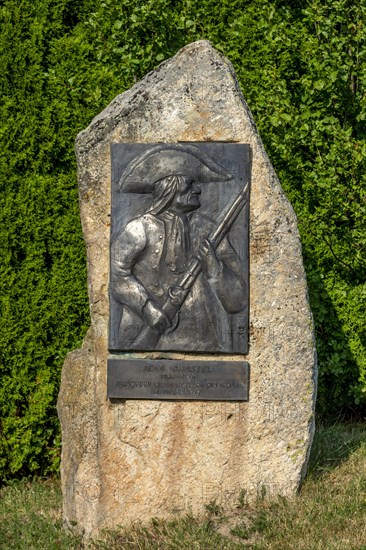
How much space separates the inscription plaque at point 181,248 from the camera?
477 centimetres

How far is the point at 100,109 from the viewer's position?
6.30 m

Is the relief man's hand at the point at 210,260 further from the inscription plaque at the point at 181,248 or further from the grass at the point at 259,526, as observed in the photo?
the grass at the point at 259,526

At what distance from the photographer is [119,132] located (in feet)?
16.0

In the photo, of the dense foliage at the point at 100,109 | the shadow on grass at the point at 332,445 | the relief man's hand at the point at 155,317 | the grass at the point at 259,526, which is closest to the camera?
the grass at the point at 259,526

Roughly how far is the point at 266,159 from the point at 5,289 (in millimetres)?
2213

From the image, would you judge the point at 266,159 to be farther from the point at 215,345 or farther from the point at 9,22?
the point at 9,22

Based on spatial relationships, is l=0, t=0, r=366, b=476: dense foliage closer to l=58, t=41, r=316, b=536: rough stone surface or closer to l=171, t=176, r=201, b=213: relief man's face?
l=58, t=41, r=316, b=536: rough stone surface

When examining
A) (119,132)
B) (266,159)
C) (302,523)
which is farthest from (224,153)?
(302,523)

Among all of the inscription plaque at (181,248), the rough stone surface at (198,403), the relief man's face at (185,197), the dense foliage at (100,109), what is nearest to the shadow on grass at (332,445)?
the dense foliage at (100,109)

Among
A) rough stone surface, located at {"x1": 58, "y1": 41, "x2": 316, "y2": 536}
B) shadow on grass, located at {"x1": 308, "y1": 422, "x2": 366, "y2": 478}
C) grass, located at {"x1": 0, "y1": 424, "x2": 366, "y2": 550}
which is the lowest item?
shadow on grass, located at {"x1": 308, "y1": 422, "x2": 366, "y2": 478}

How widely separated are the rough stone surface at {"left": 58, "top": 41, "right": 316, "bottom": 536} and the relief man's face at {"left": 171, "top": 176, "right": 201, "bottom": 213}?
0.88 feet

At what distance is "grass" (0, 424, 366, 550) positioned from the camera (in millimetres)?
4484

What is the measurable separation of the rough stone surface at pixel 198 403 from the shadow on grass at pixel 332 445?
57 centimetres

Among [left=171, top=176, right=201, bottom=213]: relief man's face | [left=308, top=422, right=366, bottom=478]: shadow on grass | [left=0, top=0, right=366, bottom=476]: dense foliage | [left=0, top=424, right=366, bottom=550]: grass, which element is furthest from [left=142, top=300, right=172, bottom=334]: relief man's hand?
[left=0, top=0, right=366, bottom=476]: dense foliage
